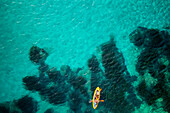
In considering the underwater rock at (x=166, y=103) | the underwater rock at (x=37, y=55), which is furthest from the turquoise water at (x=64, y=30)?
the underwater rock at (x=166, y=103)

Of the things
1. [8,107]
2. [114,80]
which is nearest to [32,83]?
[8,107]

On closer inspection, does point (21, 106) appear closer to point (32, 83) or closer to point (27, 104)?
point (27, 104)

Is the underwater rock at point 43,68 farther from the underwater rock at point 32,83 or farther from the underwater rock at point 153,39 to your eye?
the underwater rock at point 153,39

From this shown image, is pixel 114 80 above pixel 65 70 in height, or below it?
below

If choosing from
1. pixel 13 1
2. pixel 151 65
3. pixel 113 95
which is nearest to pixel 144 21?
pixel 151 65

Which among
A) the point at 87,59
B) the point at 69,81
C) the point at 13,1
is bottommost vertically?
the point at 69,81

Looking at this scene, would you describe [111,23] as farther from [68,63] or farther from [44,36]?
[44,36]

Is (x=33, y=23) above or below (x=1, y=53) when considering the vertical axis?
above
